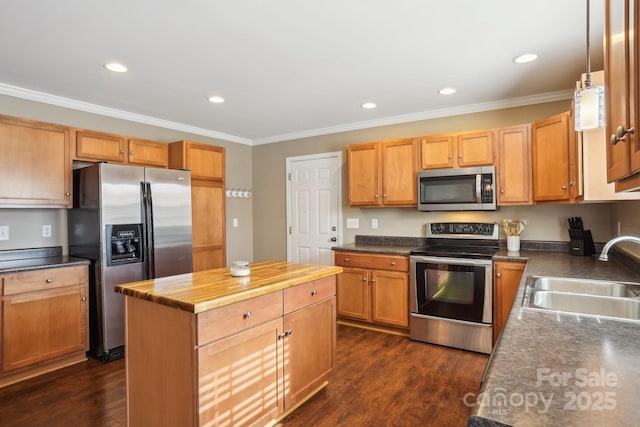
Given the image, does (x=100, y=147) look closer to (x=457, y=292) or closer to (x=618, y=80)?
(x=457, y=292)

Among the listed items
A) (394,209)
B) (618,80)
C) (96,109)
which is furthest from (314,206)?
(618,80)

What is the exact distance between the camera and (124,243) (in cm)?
326

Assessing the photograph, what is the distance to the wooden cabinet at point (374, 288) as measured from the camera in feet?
11.9

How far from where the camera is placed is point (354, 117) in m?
4.26

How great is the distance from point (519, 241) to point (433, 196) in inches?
36.7

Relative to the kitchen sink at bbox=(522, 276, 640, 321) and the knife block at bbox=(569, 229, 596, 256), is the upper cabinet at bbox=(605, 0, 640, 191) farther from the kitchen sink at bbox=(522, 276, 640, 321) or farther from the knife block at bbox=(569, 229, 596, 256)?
the knife block at bbox=(569, 229, 596, 256)


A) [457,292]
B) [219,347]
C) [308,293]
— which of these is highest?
[308,293]

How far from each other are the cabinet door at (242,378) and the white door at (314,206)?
108 inches

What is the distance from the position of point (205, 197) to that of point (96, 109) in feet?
4.70

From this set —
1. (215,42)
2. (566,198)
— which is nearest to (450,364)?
(566,198)

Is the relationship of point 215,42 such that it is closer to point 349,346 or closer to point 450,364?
point 349,346

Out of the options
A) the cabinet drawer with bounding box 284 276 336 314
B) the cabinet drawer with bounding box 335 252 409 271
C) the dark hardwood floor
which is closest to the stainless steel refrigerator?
the dark hardwood floor

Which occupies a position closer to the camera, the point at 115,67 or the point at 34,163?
the point at 115,67

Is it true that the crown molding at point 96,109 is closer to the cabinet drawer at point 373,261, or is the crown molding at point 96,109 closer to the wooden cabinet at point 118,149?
the wooden cabinet at point 118,149
